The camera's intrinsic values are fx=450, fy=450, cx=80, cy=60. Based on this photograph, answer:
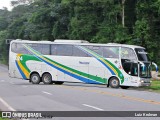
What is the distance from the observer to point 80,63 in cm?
3500

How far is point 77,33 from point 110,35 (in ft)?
17.2

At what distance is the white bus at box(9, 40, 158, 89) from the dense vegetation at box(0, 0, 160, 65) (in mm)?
22050

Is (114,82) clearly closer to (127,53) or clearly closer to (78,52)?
(127,53)

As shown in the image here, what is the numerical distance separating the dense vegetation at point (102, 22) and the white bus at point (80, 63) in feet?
72.3

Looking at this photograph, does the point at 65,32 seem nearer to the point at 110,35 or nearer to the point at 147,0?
the point at 110,35

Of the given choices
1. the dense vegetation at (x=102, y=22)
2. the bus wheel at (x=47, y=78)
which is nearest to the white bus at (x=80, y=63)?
the bus wheel at (x=47, y=78)

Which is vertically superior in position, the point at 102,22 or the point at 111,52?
the point at 102,22

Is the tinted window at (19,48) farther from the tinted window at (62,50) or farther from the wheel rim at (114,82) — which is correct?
the wheel rim at (114,82)

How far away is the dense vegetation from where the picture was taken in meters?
56.8

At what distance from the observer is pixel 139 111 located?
15922mm

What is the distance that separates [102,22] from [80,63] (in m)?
29.6

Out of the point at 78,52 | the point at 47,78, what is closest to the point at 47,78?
the point at 47,78

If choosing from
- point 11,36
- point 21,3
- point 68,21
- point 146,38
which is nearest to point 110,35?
point 146,38

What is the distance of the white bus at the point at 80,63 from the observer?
1281 inches
